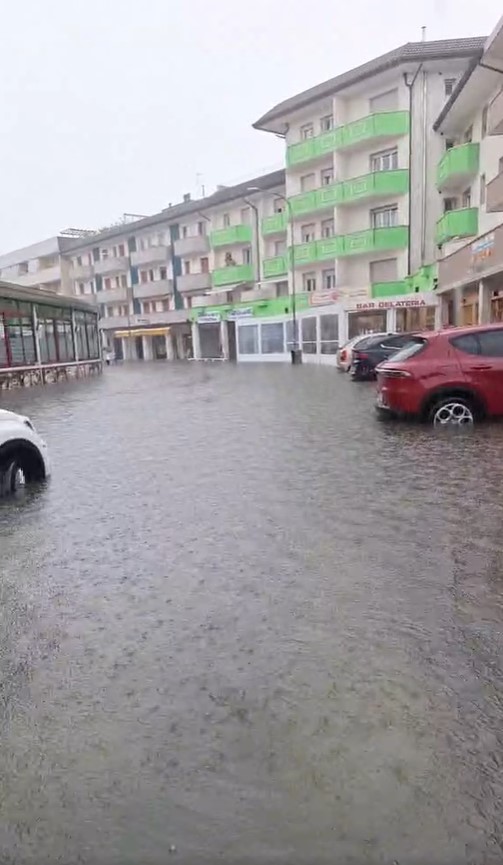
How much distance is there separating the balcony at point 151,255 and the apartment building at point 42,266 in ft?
46.0

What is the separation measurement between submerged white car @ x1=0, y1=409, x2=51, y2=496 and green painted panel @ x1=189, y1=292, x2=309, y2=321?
32.4m

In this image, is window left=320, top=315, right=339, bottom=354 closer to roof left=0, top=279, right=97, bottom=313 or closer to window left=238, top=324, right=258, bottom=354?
window left=238, top=324, right=258, bottom=354

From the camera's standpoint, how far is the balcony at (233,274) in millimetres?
48156

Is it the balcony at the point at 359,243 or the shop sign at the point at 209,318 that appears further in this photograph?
the shop sign at the point at 209,318

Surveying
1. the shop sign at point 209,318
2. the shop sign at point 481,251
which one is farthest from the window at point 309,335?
the shop sign at point 481,251

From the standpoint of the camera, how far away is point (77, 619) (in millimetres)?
3756

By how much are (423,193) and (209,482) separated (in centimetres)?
3163

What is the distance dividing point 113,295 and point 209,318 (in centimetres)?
1700

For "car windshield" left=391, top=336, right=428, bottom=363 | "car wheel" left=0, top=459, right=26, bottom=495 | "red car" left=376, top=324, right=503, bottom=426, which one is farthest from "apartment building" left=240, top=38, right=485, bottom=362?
"car wheel" left=0, top=459, right=26, bottom=495

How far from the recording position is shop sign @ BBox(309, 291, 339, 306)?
1340 inches

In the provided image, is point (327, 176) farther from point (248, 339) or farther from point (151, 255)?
point (151, 255)

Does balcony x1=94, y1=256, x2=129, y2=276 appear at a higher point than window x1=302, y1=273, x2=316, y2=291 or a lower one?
higher

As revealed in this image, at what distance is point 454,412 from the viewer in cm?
1002

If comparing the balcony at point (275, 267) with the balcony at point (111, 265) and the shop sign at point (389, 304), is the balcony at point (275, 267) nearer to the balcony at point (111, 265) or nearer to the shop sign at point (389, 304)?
the shop sign at point (389, 304)
